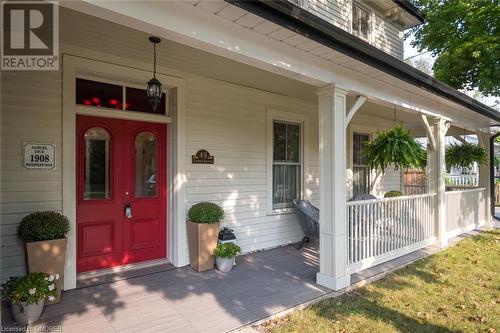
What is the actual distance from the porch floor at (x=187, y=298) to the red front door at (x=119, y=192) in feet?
1.31

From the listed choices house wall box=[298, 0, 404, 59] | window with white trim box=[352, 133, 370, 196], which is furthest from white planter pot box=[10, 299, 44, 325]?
house wall box=[298, 0, 404, 59]

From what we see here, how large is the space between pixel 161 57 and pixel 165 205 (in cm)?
206

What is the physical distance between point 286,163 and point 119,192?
3.05 metres

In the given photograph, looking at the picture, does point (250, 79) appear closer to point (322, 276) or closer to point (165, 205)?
point (165, 205)

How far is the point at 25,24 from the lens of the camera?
2.81m

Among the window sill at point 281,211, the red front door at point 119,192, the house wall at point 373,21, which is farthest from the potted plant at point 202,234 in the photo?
the house wall at point 373,21

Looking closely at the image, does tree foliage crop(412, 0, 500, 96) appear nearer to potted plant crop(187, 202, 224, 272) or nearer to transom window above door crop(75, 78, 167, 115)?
potted plant crop(187, 202, 224, 272)

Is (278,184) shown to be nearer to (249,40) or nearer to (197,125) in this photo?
(197,125)

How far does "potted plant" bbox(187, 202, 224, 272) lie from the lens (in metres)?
4.27

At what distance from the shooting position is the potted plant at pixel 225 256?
4273 mm

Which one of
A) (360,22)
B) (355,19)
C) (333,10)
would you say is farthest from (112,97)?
(360,22)

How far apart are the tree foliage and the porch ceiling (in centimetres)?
553

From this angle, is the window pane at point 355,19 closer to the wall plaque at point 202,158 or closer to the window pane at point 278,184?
the window pane at point 278,184

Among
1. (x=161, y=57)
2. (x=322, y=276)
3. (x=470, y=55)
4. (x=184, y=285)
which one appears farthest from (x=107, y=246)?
(x=470, y=55)
